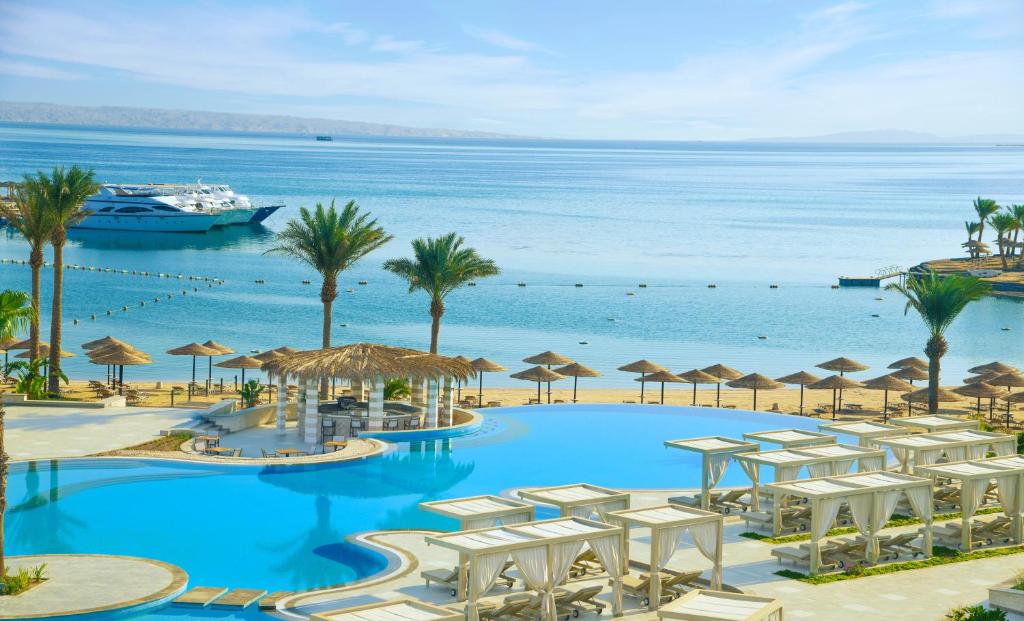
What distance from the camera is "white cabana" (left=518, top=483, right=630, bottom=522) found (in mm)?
21062

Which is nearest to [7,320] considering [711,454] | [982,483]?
[711,454]

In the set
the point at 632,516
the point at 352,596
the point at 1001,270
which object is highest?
the point at 1001,270

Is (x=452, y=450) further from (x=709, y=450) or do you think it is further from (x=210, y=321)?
(x=210, y=321)

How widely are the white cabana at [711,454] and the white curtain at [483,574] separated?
28.8 ft

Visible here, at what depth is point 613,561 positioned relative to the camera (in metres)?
18.6

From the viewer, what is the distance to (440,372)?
3250 centimetres

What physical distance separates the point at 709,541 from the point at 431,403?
48.4 feet

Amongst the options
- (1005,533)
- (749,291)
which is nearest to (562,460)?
(1005,533)

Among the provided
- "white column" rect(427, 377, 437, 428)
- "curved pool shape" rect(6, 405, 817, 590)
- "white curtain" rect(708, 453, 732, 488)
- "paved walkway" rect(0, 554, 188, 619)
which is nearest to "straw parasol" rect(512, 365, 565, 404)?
"curved pool shape" rect(6, 405, 817, 590)

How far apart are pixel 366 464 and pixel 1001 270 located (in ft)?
240

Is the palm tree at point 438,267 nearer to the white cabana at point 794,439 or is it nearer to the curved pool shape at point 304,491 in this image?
the curved pool shape at point 304,491

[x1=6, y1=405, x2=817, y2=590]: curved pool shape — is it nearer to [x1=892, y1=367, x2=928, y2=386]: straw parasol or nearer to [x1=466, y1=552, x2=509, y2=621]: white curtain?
[x1=466, y1=552, x2=509, y2=621]: white curtain

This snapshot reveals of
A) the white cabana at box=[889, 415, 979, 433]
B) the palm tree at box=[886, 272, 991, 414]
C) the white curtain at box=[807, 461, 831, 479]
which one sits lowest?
A: the white curtain at box=[807, 461, 831, 479]

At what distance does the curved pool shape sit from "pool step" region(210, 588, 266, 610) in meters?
1.11
